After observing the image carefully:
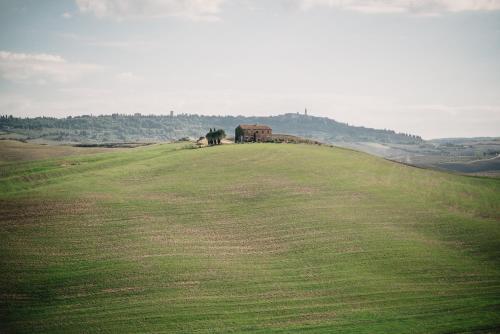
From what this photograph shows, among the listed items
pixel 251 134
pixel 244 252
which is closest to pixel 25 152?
pixel 251 134

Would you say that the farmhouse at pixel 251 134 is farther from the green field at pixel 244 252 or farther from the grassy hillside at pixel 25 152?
the grassy hillside at pixel 25 152

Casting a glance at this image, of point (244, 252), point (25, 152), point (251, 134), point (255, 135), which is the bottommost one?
point (244, 252)

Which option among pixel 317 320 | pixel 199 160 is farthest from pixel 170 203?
pixel 317 320

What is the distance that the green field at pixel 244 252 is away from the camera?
32.6m

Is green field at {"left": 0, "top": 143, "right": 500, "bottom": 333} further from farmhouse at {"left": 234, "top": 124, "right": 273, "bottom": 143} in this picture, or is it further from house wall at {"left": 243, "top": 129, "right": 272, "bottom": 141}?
house wall at {"left": 243, "top": 129, "right": 272, "bottom": 141}

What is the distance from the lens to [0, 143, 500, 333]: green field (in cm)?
3262

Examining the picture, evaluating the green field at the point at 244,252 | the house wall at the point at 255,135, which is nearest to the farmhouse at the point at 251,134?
the house wall at the point at 255,135

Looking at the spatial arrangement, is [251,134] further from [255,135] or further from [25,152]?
[25,152]

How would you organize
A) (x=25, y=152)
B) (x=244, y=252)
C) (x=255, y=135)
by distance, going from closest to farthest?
1. (x=244, y=252)
2. (x=255, y=135)
3. (x=25, y=152)

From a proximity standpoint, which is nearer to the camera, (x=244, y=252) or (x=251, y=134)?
(x=244, y=252)

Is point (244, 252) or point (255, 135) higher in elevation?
point (255, 135)

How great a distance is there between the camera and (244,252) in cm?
4244

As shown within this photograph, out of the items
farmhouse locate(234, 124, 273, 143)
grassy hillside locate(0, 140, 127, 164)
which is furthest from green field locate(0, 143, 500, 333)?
grassy hillside locate(0, 140, 127, 164)

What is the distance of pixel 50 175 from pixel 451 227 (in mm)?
54267
